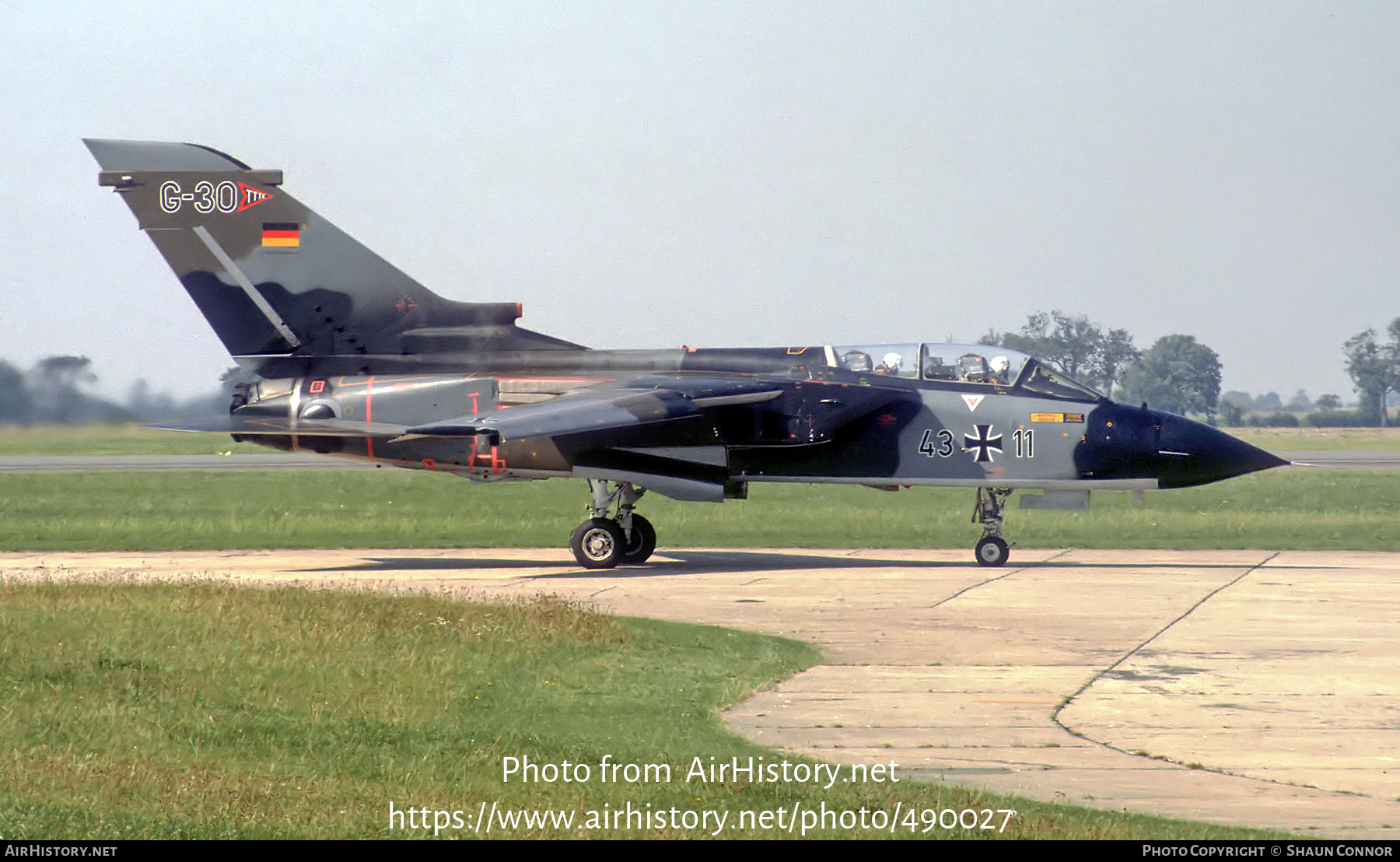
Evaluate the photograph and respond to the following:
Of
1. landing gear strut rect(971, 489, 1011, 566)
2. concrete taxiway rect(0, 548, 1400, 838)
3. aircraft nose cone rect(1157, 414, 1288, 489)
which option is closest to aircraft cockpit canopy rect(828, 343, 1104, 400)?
aircraft nose cone rect(1157, 414, 1288, 489)

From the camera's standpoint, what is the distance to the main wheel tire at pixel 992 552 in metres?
19.8

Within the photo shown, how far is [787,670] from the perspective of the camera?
11.7 m

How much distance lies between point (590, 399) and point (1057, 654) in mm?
9002

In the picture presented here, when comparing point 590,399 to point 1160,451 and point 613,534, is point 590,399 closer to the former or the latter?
point 613,534

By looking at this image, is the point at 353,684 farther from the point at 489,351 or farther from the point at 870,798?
the point at 489,351

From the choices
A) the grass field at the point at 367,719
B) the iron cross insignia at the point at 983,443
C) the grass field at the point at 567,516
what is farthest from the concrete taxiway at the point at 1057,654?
the iron cross insignia at the point at 983,443

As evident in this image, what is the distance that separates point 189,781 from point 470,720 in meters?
2.27

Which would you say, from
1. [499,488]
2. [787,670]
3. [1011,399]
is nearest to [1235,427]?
[499,488]

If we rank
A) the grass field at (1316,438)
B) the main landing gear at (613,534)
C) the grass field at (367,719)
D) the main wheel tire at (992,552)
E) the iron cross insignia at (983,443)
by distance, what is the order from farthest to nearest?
1. the grass field at (1316,438)
2. the main landing gear at (613,534)
3. the main wheel tire at (992,552)
4. the iron cross insignia at (983,443)
5. the grass field at (367,719)

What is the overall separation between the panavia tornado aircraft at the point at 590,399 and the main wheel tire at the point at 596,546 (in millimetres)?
27

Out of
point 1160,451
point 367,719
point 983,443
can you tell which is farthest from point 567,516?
point 367,719

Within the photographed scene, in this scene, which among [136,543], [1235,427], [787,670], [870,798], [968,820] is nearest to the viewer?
[968,820]

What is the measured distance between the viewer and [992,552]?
1984 cm

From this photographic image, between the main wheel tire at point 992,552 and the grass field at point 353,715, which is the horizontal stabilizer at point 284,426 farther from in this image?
the main wheel tire at point 992,552
